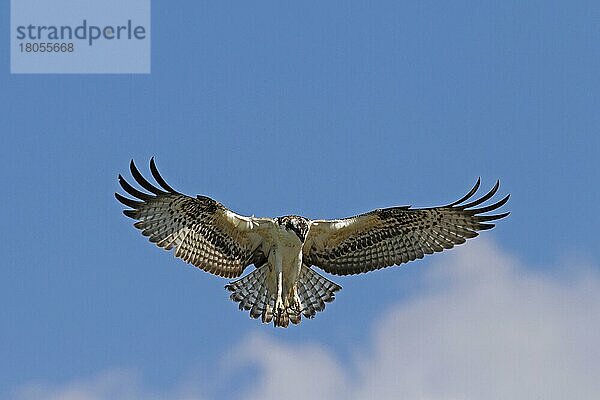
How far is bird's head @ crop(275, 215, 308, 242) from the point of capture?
2394cm

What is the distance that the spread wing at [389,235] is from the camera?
2461 cm

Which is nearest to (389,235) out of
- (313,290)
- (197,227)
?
(313,290)

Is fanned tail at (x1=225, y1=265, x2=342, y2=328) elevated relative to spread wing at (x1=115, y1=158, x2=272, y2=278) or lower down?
lower down

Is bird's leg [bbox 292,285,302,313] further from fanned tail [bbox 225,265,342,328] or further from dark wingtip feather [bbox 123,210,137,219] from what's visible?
dark wingtip feather [bbox 123,210,137,219]

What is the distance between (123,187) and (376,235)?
151 inches

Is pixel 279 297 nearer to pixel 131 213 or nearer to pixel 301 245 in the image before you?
pixel 301 245

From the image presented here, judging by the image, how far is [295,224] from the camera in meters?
23.9

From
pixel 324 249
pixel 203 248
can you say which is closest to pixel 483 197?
pixel 324 249

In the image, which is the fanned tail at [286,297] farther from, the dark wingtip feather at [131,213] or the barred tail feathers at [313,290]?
the dark wingtip feather at [131,213]

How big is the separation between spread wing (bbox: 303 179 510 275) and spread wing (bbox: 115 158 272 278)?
3.13ft

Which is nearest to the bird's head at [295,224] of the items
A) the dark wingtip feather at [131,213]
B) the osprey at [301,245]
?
the osprey at [301,245]

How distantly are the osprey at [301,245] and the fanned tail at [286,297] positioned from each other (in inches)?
0.6

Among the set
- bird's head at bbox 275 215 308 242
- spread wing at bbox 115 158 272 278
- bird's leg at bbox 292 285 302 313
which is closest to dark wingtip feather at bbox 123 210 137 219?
spread wing at bbox 115 158 272 278

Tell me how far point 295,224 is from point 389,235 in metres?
1.65
